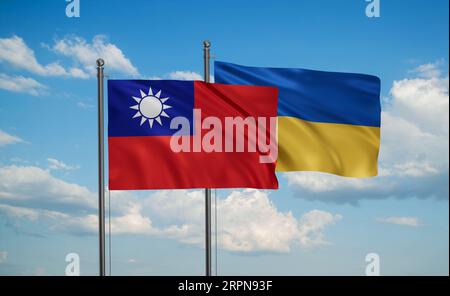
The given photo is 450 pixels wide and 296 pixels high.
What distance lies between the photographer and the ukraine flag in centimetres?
1405

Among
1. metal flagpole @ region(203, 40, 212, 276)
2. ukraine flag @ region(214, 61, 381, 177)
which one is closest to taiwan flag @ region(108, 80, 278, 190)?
metal flagpole @ region(203, 40, 212, 276)

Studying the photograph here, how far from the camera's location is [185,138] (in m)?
13.2

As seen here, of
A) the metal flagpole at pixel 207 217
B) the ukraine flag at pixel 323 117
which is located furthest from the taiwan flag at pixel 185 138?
the ukraine flag at pixel 323 117

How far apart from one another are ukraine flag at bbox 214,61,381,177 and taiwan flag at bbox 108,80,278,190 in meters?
0.47

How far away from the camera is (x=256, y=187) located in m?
13.6

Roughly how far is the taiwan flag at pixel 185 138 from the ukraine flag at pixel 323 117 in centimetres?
47

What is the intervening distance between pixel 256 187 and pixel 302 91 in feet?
7.98

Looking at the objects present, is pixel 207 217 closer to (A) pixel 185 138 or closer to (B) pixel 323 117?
(A) pixel 185 138

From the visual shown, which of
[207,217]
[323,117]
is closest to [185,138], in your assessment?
[207,217]

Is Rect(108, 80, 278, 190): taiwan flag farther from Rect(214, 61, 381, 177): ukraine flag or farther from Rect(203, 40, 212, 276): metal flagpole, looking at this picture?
Rect(214, 61, 381, 177): ukraine flag

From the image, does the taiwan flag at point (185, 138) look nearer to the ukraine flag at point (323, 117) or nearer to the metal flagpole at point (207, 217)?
the metal flagpole at point (207, 217)

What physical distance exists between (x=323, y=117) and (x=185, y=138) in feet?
10.7
